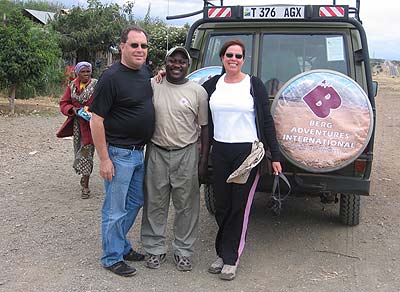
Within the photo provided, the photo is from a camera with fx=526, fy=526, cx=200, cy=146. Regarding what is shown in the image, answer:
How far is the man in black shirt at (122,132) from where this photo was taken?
388 cm

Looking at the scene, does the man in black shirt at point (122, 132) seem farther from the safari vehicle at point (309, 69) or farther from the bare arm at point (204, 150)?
the safari vehicle at point (309, 69)

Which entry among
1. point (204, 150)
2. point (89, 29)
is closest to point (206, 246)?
point (204, 150)

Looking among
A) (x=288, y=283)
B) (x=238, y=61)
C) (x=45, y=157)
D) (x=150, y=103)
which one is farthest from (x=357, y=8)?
(x=45, y=157)

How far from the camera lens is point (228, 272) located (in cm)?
414

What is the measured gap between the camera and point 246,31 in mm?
5211

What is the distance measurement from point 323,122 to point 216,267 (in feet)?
4.73

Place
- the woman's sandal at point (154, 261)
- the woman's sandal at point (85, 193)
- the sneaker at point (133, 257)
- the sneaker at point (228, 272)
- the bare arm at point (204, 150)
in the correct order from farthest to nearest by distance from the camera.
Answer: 1. the woman's sandal at point (85, 193)
2. the sneaker at point (133, 257)
3. the woman's sandal at point (154, 261)
4. the bare arm at point (204, 150)
5. the sneaker at point (228, 272)

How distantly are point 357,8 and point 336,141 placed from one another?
181 cm

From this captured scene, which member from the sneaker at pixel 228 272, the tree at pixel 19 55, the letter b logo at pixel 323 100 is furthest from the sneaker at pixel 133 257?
the tree at pixel 19 55

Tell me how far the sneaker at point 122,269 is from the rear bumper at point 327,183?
156cm

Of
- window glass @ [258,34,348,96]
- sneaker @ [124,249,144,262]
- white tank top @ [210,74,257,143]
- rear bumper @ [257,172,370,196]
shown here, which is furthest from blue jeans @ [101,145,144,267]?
window glass @ [258,34,348,96]

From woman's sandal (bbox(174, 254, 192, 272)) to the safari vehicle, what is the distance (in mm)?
745

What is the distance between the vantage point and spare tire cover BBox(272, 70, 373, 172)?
4.12 metres

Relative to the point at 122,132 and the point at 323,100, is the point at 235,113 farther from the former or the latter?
the point at 122,132
